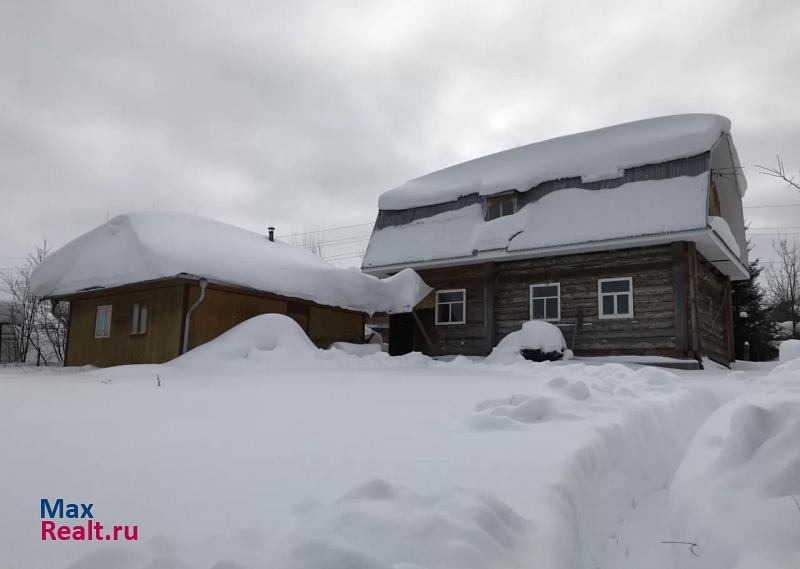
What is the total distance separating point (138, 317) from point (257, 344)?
4.97 metres

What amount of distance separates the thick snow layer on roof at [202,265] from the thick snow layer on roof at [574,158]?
3.73 meters

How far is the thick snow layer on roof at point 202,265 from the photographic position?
493 inches

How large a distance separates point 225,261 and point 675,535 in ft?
39.9

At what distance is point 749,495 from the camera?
2.85 metres

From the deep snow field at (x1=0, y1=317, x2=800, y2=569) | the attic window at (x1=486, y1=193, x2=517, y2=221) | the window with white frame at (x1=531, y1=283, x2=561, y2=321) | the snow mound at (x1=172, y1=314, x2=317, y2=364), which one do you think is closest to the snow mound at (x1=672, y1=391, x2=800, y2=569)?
the deep snow field at (x1=0, y1=317, x2=800, y2=569)

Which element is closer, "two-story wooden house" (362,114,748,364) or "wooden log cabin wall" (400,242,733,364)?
"wooden log cabin wall" (400,242,733,364)

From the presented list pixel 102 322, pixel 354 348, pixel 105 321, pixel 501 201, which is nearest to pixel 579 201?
pixel 501 201

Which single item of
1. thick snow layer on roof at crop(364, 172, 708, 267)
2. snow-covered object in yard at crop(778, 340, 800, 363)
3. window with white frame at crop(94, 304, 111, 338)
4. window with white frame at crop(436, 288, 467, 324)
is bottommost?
snow-covered object in yard at crop(778, 340, 800, 363)

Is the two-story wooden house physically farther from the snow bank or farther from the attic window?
the snow bank

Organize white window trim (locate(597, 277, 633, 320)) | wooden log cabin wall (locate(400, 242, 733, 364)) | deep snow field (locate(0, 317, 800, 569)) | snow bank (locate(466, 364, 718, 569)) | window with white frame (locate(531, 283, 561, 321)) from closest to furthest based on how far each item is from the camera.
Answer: deep snow field (locate(0, 317, 800, 569)) < snow bank (locate(466, 364, 718, 569)) < wooden log cabin wall (locate(400, 242, 733, 364)) < white window trim (locate(597, 277, 633, 320)) < window with white frame (locate(531, 283, 561, 321))

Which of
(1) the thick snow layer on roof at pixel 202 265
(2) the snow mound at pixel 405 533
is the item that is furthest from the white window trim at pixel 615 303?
(2) the snow mound at pixel 405 533

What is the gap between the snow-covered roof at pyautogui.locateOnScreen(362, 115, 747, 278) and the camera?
13555mm

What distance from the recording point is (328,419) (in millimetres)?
4227

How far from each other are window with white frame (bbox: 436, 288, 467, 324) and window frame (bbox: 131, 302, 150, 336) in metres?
8.72
